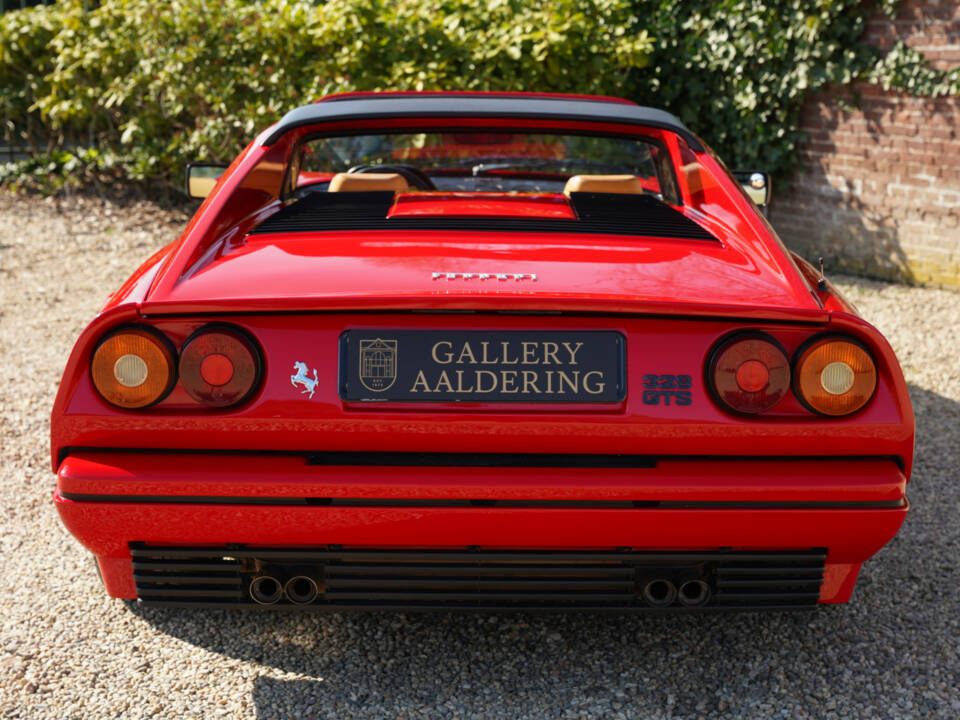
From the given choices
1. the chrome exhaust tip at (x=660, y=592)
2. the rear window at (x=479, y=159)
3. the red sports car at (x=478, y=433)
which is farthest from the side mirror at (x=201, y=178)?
the chrome exhaust tip at (x=660, y=592)

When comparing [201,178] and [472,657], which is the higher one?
[201,178]

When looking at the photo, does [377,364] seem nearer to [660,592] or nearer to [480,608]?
[480,608]

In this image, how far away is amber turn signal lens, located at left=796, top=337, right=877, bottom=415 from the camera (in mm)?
2229

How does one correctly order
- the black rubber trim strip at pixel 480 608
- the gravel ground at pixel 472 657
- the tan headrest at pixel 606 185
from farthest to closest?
the tan headrest at pixel 606 185 < the gravel ground at pixel 472 657 < the black rubber trim strip at pixel 480 608

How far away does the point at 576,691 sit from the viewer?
8.23ft

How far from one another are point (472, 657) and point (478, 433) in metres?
0.75

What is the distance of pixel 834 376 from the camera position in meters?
2.23

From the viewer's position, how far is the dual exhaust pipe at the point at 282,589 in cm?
234

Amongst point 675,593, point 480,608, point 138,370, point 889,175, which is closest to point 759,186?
point 675,593

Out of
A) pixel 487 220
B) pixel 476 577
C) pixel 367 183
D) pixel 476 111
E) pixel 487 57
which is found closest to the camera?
pixel 476 577

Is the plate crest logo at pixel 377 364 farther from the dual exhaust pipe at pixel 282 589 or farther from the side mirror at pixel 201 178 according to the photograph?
the side mirror at pixel 201 178

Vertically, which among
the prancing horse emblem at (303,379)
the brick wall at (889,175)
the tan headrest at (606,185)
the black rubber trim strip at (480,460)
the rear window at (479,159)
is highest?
the tan headrest at (606,185)

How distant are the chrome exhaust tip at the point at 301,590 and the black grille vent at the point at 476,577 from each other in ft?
0.04

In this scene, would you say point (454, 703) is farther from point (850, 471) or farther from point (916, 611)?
point (916, 611)
